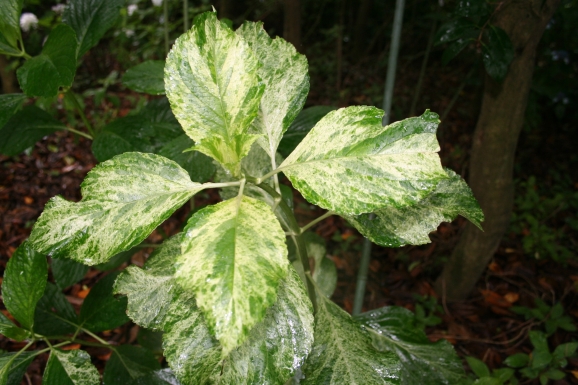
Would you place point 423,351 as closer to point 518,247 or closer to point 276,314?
point 276,314

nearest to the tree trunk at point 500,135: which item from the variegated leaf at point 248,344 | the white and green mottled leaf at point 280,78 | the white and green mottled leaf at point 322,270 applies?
the white and green mottled leaf at point 322,270

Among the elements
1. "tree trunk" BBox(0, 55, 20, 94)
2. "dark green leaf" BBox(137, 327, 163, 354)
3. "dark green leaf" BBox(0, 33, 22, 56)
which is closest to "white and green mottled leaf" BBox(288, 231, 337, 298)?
"dark green leaf" BBox(137, 327, 163, 354)

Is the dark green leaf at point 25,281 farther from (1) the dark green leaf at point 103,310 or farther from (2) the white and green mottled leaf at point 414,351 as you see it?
(2) the white and green mottled leaf at point 414,351

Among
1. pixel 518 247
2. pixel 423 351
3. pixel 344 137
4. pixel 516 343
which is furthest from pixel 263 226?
pixel 518 247

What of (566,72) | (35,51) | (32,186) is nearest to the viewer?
(32,186)

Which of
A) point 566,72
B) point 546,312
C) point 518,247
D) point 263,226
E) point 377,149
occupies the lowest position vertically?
point 546,312

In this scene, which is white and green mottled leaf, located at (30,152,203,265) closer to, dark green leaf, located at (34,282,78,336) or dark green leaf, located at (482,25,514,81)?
dark green leaf, located at (34,282,78,336)

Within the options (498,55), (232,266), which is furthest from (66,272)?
(498,55)

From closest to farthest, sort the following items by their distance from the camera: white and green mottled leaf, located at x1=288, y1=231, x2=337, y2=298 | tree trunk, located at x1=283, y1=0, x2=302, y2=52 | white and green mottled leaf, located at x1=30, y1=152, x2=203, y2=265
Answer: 1. white and green mottled leaf, located at x1=30, y1=152, x2=203, y2=265
2. white and green mottled leaf, located at x1=288, y1=231, x2=337, y2=298
3. tree trunk, located at x1=283, y1=0, x2=302, y2=52
